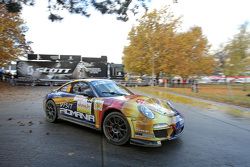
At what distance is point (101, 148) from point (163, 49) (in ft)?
91.8

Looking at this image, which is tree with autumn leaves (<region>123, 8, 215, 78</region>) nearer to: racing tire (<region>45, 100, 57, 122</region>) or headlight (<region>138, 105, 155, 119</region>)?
racing tire (<region>45, 100, 57, 122</region>)

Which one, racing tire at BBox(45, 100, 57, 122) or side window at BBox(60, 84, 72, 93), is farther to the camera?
racing tire at BBox(45, 100, 57, 122)

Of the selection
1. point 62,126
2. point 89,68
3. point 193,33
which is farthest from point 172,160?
point 193,33

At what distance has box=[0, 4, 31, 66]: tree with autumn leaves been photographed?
27025 mm

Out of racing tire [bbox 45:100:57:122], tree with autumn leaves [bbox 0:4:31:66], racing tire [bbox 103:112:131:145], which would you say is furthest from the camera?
tree with autumn leaves [bbox 0:4:31:66]

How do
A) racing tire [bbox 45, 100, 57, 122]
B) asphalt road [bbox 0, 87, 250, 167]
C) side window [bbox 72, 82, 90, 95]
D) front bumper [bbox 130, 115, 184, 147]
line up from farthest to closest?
racing tire [bbox 45, 100, 57, 122] → side window [bbox 72, 82, 90, 95] → front bumper [bbox 130, 115, 184, 147] → asphalt road [bbox 0, 87, 250, 167]

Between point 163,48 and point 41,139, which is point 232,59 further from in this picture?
point 41,139

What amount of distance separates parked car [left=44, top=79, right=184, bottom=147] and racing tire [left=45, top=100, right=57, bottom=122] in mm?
221

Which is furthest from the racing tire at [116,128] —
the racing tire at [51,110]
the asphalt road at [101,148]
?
the racing tire at [51,110]

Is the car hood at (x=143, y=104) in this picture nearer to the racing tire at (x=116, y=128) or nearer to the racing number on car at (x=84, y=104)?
the racing tire at (x=116, y=128)

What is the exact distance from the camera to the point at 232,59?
2217 centimetres

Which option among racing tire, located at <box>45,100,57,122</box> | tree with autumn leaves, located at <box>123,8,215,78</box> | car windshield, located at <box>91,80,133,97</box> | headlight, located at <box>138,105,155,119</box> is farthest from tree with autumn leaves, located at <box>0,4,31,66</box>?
headlight, located at <box>138,105,155,119</box>

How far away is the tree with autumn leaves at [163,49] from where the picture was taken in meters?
31.8

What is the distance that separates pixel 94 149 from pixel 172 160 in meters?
1.58
